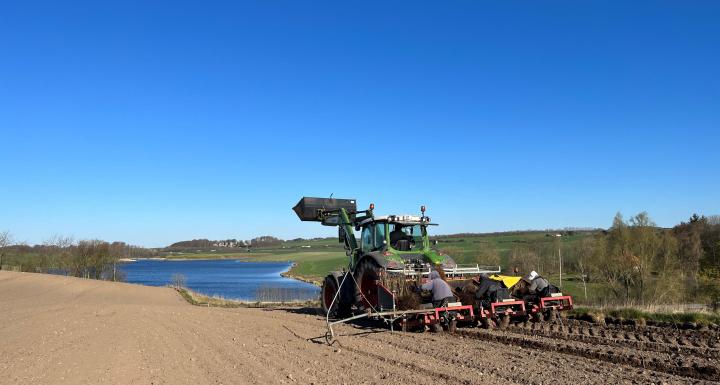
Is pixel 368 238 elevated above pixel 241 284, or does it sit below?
above

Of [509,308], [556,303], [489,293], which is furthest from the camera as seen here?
[556,303]

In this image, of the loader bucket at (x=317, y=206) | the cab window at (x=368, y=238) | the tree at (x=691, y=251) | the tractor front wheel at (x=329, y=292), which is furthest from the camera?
the tree at (x=691, y=251)

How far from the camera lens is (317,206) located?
738 inches

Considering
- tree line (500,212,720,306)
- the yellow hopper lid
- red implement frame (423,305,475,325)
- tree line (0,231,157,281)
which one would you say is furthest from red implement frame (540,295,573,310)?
tree line (0,231,157,281)

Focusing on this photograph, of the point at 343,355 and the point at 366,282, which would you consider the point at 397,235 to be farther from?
the point at 343,355

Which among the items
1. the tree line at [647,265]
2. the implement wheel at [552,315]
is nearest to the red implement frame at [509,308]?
the implement wheel at [552,315]

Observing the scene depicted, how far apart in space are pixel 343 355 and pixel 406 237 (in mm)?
6128

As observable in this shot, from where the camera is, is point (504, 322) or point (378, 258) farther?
point (378, 258)

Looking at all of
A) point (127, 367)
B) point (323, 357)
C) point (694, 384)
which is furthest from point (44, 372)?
point (694, 384)

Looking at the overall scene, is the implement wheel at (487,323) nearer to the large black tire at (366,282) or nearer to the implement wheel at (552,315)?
the implement wheel at (552,315)

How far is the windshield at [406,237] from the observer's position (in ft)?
48.9

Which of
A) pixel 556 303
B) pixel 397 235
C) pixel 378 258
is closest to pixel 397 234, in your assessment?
pixel 397 235

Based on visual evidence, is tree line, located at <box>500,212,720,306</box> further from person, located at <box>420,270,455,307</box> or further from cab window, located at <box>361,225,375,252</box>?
person, located at <box>420,270,455,307</box>

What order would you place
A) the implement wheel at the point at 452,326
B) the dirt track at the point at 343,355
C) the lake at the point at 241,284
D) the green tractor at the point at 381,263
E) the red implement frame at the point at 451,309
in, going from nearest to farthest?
the dirt track at the point at 343,355
the red implement frame at the point at 451,309
the implement wheel at the point at 452,326
the green tractor at the point at 381,263
the lake at the point at 241,284
